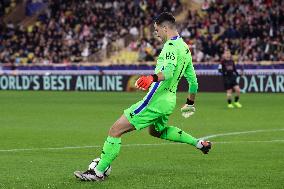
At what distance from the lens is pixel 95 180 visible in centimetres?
1086

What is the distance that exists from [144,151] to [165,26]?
4.51 metres

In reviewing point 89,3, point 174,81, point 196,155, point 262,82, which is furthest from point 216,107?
point 89,3

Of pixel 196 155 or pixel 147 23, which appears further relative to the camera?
pixel 147 23

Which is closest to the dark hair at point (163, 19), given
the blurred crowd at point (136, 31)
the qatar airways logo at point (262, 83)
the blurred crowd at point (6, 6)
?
the qatar airways logo at point (262, 83)

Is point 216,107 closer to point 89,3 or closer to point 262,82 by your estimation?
point 262,82

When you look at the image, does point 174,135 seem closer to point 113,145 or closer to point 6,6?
point 113,145

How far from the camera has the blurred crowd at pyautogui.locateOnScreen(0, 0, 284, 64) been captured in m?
42.5

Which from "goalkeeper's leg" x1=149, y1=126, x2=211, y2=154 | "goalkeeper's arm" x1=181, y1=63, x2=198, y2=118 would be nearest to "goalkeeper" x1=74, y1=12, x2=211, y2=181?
"goalkeeper's arm" x1=181, y1=63, x2=198, y2=118

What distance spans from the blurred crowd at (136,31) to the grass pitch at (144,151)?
1426 cm

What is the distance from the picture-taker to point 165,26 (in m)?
11.1

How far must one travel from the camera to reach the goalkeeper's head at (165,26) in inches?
436

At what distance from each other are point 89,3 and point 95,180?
4356cm

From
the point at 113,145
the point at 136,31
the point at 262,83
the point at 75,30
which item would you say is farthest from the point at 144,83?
the point at 75,30

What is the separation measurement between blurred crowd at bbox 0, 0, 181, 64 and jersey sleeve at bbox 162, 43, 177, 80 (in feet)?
123
